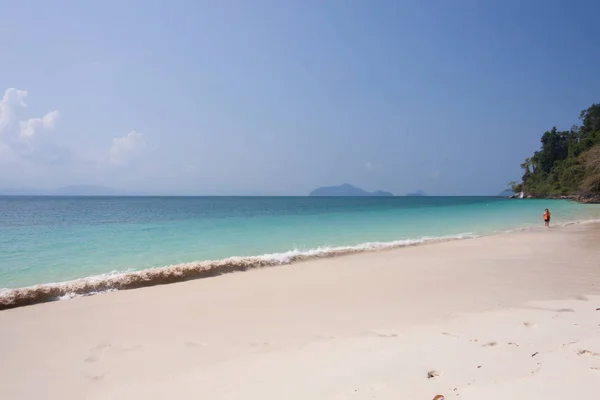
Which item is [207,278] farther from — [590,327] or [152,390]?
[590,327]

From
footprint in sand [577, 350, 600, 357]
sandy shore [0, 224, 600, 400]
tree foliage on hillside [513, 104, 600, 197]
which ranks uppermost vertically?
tree foliage on hillside [513, 104, 600, 197]

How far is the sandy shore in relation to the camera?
118 inches

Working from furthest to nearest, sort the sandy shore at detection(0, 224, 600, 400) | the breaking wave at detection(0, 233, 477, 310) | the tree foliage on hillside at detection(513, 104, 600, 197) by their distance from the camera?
the tree foliage on hillside at detection(513, 104, 600, 197) → the breaking wave at detection(0, 233, 477, 310) → the sandy shore at detection(0, 224, 600, 400)

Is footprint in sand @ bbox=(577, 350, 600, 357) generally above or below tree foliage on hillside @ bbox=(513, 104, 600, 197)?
below

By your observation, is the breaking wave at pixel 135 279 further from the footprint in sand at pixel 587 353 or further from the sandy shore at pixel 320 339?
the footprint in sand at pixel 587 353

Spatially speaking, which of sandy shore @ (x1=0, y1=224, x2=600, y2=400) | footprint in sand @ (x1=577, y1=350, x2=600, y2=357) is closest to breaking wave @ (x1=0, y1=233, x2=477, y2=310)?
sandy shore @ (x1=0, y1=224, x2=600, y2=400)

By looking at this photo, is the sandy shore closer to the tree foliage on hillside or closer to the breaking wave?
the breaking wave

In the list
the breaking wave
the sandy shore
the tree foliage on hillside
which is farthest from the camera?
the tree foliage on hillside

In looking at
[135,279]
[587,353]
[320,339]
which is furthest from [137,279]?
[587,353]

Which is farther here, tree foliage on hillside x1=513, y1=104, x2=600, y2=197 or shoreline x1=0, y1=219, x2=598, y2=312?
tree foliage on hillside x1=513, y1=104, x2=600, y2=197

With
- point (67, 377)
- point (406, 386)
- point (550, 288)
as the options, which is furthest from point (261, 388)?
point (550, 288)

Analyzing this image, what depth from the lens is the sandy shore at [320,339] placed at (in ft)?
9.86

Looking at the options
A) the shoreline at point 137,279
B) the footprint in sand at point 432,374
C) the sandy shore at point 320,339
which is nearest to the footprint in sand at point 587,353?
the sandy shore at point 320,339

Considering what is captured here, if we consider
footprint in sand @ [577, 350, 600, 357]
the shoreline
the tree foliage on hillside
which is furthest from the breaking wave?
the tree foliage on hillside
